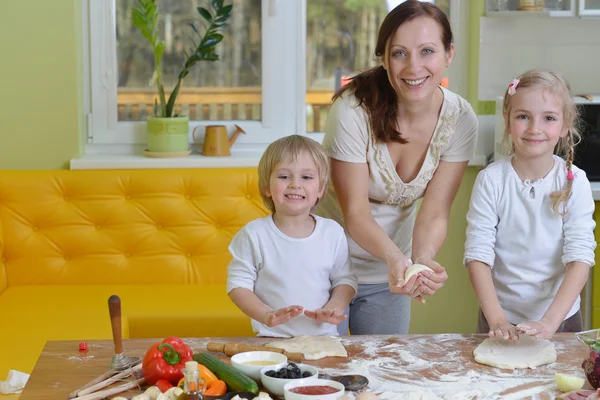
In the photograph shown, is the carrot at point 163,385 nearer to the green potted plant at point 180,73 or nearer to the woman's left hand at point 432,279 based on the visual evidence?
the woman's left hand at point 432,279

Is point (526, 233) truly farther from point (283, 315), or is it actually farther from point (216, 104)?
point (216, 104)

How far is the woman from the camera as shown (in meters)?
2.18

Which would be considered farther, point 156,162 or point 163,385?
point 156,162

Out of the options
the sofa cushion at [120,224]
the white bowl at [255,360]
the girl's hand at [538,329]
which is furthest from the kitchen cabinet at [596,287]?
the white bowl at [255,360]

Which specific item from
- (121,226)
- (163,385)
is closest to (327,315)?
(163,385)

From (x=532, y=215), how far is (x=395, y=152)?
0.41 metres

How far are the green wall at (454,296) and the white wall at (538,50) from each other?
18.8 inches

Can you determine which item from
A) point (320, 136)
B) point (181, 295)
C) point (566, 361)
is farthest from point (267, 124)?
point (566, 361)

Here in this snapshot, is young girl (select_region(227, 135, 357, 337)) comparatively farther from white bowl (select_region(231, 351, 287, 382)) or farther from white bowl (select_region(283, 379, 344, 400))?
white bowl (select_region(283, 379, 344, 400))

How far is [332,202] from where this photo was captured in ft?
8.01

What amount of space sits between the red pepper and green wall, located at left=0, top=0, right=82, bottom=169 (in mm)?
2225

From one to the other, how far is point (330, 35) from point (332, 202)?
1.72 m

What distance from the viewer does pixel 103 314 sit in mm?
3037

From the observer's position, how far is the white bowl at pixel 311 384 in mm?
1507
